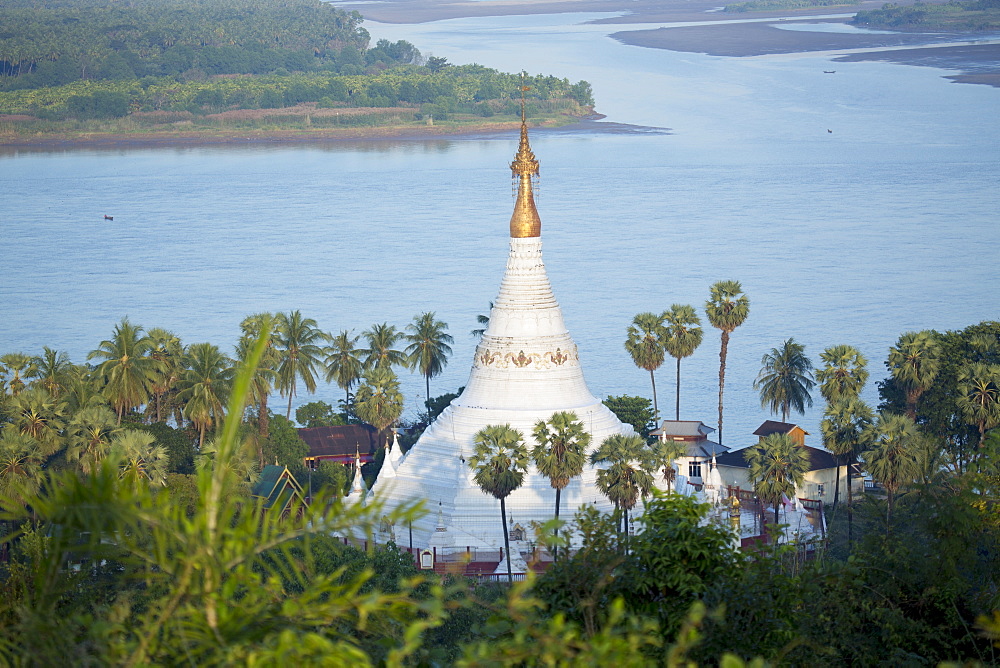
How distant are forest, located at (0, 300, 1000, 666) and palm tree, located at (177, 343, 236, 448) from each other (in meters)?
0.10

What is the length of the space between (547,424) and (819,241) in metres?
122

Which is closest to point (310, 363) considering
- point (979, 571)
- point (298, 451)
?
point (298, 451)

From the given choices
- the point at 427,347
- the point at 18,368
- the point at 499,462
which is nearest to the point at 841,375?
the point at 427,347

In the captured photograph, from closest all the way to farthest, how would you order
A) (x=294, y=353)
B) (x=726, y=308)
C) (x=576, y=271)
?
1. (x=726, y=308)
2. (x=294, y=353)
3. (x=576, y=271)

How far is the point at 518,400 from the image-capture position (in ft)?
181

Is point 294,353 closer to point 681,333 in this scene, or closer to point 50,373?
point 50,373

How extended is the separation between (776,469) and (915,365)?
1497 centimetres

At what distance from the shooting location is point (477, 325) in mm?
126750

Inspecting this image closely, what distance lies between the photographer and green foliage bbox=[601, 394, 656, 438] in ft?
219

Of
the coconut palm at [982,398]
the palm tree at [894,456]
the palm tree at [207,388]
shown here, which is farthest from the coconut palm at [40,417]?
the coconut palm at [982,398]

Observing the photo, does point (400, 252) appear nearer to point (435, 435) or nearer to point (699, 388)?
point (699, 388)

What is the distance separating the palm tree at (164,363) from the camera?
212 ft

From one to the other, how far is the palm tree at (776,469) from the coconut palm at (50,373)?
2743 cm

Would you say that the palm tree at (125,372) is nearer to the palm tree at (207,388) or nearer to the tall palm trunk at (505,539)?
the palm tree at (207,388)
